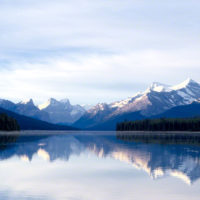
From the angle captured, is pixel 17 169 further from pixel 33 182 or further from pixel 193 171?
pixel 193 171

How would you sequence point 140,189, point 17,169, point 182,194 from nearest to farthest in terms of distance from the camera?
point 182,194 → point 140,189 → point 17,169

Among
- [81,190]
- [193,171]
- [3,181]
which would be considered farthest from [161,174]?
[3,181]

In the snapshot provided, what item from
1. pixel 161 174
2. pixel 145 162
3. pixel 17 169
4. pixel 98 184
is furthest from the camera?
pixel 145 162

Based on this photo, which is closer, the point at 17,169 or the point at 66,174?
the point at 66,174

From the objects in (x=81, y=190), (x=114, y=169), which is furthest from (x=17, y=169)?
(x=81, y=190)

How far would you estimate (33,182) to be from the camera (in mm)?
35844

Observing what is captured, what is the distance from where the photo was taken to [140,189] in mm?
32656

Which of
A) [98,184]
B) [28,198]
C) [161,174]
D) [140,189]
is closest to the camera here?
[28,198]

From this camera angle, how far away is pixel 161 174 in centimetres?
4081

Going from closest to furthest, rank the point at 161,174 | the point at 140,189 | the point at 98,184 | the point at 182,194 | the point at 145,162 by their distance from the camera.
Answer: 1. the point at 182,194
2. the point at 140,189
3. the point at 98,184
4. the point at 161,174
5. the point at 145,162

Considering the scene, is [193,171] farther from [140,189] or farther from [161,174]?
[140,189]

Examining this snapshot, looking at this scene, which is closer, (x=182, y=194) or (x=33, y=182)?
(x=182, y=194)

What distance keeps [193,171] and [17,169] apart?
21036 mm

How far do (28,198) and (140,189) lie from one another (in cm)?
1003
